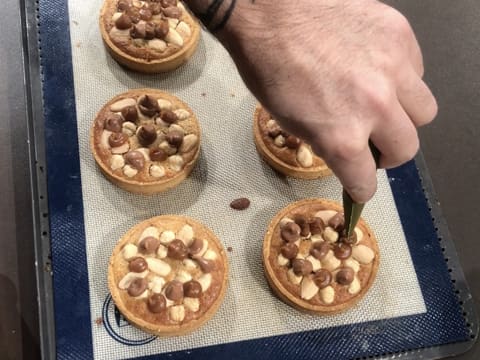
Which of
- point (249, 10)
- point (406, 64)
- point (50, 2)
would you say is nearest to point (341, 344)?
point (406, 64)

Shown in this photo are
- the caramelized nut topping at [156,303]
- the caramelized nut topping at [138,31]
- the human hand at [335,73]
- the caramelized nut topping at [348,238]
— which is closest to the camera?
the human hand at [335,73]

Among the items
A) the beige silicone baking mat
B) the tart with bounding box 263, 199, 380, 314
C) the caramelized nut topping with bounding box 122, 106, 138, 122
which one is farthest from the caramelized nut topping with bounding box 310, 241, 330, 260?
the caramelized nut topping with bounding box 122, 106, 138, 122

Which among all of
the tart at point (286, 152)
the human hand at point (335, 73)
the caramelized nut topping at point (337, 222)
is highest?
the human hand at point (335, 73)

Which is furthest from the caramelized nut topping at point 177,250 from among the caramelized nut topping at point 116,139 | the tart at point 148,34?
the tart at point 148,34

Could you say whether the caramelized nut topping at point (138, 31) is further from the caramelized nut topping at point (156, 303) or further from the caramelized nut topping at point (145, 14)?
the caramelized nut topping at point (156, 303)

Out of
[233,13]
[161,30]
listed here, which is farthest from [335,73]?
[161,30]

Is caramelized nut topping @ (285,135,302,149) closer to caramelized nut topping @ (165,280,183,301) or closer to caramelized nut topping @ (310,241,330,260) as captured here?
caramelized nut topping @ (310,241,330,260)

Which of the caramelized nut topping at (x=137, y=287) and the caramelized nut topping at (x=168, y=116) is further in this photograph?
the caramelized nut topping at (x=168, y=116)
